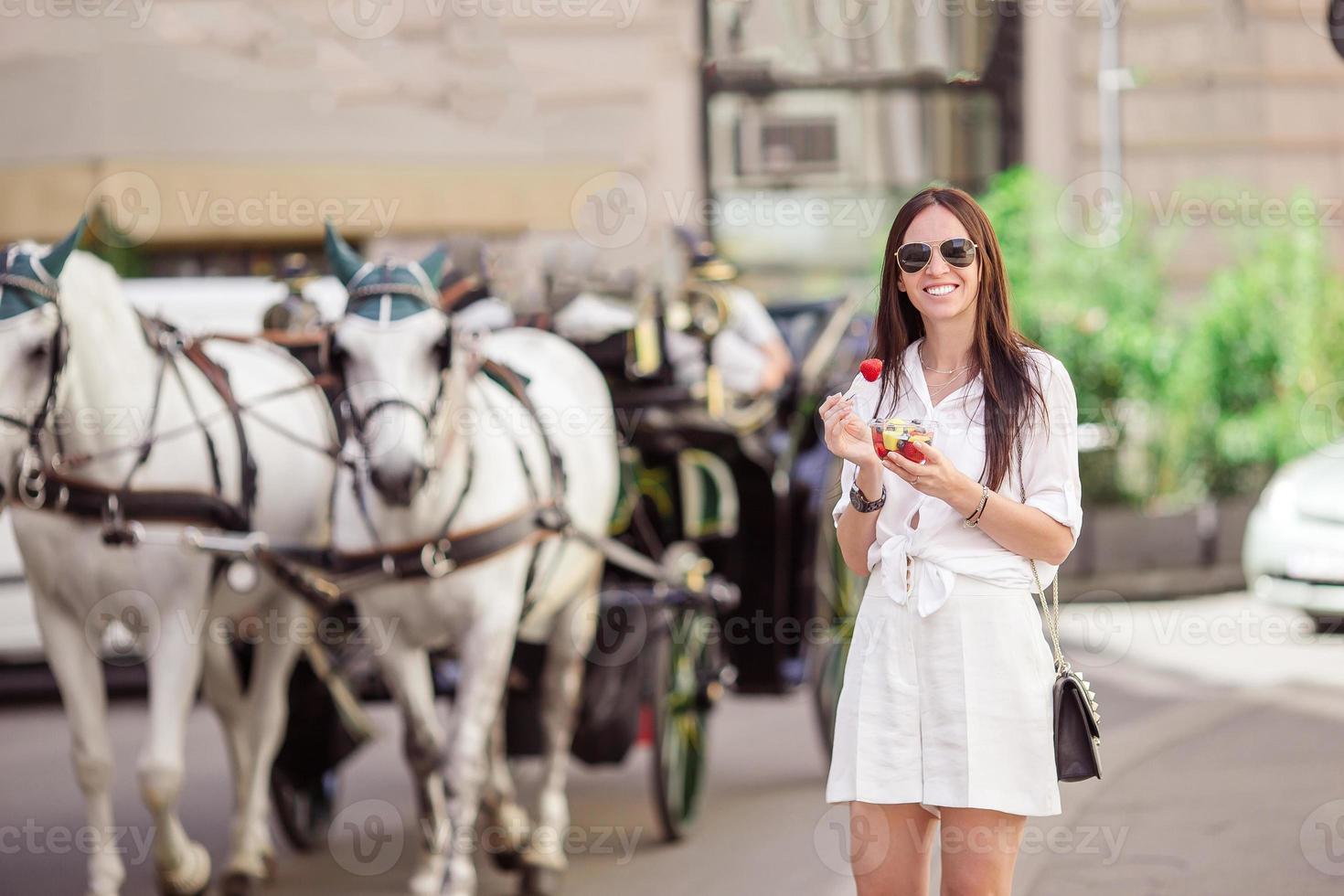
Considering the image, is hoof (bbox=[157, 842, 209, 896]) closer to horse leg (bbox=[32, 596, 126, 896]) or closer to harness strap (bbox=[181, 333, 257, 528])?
horse leg (bbox=[32, 596, 126, 896])

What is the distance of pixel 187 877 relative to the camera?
5.61 metres

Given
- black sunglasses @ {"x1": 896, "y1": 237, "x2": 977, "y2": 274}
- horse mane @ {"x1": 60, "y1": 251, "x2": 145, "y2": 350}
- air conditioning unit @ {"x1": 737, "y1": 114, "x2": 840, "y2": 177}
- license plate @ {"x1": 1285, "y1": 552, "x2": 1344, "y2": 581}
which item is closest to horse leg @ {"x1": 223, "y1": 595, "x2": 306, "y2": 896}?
horse mane @ {"x1": 60, "y1": 251, "x2": 145, "y2": 350}

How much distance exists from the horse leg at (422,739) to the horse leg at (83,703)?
2.80ft

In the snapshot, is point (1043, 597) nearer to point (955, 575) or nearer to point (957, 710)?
point (955, 575)

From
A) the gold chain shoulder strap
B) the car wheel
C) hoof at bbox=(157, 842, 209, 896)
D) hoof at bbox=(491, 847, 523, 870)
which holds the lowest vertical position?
the car wheel

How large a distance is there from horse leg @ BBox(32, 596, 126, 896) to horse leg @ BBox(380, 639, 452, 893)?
0.85m

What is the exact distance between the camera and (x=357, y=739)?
6.77 metres

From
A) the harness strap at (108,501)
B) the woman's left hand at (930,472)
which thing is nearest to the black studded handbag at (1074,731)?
the woman's left hand at (930,472)

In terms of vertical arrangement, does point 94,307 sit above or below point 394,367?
above

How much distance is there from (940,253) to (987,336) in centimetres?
18

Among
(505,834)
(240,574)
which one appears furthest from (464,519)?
(505,834)

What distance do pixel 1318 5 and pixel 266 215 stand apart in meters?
9.03

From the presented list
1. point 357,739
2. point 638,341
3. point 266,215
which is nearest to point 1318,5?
point 266,215

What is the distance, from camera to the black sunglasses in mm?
3391
